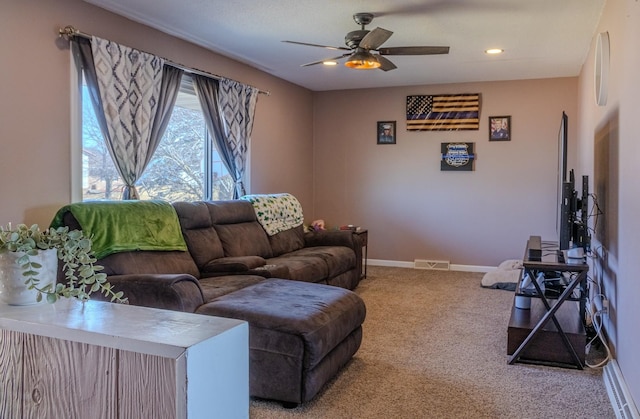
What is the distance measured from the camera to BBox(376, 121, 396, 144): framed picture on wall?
6.66m

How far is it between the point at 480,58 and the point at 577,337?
9.91 feet

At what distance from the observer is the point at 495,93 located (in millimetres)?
6191

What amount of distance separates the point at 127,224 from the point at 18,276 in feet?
7.63

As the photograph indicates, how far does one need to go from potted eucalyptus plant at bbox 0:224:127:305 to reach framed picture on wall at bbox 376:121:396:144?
5782 mm

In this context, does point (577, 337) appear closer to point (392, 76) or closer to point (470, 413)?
point (470, 413)

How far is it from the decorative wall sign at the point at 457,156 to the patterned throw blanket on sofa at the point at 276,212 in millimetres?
2112

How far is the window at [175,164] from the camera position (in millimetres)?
3650

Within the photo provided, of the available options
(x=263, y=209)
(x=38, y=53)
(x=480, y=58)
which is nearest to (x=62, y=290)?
(x=38, y=53)

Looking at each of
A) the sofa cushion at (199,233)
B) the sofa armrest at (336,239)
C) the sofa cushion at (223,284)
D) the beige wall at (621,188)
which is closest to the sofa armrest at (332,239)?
the sofa armrest at (336,239)

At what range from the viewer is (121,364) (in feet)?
2.55

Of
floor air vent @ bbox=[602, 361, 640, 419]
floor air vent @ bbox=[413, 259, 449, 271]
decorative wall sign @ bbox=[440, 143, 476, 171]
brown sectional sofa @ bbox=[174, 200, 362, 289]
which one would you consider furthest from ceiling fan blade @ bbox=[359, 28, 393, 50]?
floor air vent @ bbox=[413, 259, 449, 271]

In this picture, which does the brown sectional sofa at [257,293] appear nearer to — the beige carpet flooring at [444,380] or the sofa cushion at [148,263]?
the sofa cushion at [148,263]

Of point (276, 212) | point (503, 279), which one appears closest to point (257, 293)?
point (276, 212)

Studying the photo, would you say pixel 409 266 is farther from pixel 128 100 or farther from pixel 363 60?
pixel 128 100
